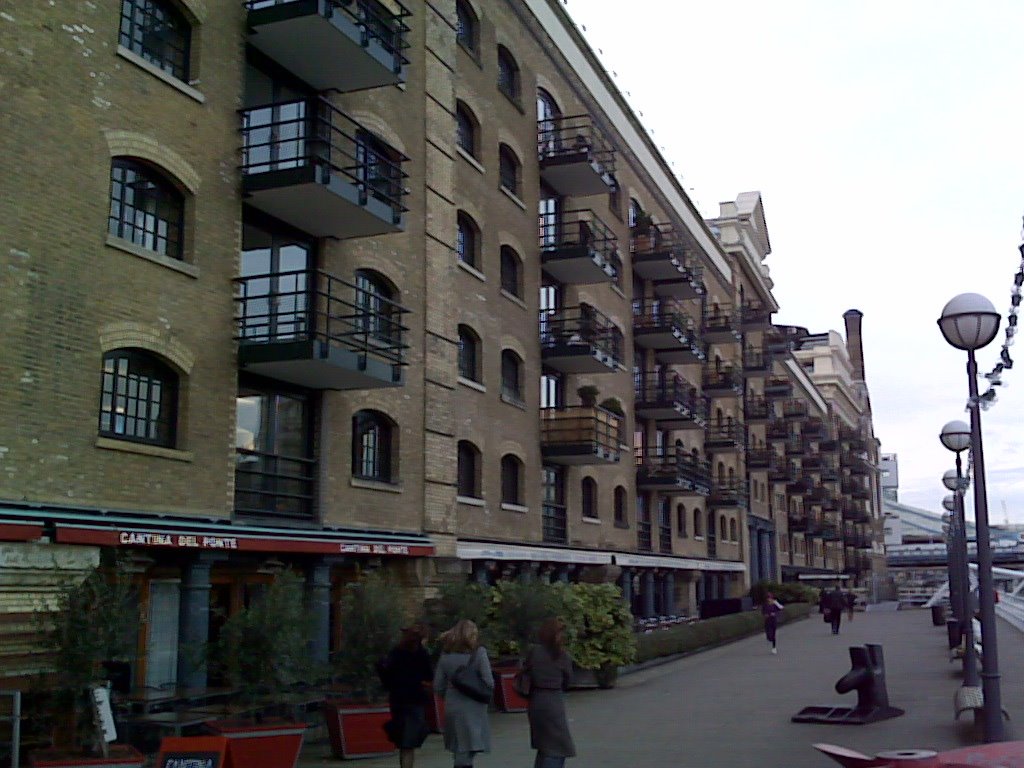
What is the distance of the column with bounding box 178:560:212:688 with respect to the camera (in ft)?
48.9

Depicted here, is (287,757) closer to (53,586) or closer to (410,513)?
(53,586)

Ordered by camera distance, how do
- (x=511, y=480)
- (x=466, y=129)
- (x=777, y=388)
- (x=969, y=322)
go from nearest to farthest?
(x=969, y=322), (x=466, y=129), (x=511, y=480), (x=777, y=388)

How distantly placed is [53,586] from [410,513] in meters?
8.48

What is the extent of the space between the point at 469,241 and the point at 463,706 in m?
15.6

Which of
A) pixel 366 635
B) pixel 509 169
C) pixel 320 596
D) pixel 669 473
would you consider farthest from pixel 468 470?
pixel 669 473

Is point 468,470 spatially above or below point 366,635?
above

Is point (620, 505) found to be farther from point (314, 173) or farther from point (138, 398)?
point (138, 398)

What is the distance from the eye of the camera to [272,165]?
673 inches

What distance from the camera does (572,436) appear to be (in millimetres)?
28172

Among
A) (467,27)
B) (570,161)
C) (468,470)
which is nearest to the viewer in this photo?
(468,470)

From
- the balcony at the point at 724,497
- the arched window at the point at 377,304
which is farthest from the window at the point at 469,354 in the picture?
the balcony at the point at 724,497

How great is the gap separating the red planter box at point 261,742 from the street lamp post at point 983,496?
7148 millimetres

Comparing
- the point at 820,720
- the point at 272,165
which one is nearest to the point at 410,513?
the point at 272,165

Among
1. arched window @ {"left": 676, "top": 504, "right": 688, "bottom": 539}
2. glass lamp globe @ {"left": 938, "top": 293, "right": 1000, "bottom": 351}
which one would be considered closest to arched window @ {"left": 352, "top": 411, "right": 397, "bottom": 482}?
glass lamp globe @ {"left": 938, "top": 293, "right": 1000, "bottom": 351}
